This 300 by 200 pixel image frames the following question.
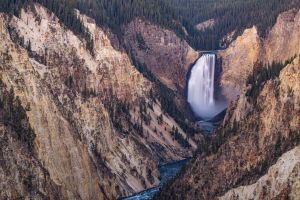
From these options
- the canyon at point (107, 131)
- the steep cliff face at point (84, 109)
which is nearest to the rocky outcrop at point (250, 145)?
the canyon at point (107, 131)

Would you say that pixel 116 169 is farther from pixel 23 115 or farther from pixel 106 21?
pixel 106 21

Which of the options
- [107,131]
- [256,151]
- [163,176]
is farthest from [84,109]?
[256,151]

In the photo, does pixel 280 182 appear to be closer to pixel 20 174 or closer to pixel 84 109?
pixel 20 174

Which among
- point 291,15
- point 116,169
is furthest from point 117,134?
point 291,15

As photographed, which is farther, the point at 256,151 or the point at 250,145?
the point at 250,145

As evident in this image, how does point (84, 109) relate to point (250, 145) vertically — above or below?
below

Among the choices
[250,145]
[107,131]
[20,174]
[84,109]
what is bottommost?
[107,131]
